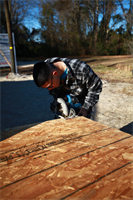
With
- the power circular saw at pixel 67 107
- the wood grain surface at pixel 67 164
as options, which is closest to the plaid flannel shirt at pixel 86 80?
the power circular saw at pixel 67 107

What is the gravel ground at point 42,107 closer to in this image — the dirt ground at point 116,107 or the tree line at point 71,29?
the dirt ground at point 116,107

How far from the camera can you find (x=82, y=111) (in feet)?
7.55

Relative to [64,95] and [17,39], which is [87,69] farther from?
[17,39]

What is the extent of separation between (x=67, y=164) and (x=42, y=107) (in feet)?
13.6

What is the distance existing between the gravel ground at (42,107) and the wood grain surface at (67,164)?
244 cm

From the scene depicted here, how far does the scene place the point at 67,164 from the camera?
4.12 ft

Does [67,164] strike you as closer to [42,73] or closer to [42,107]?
[42,73]

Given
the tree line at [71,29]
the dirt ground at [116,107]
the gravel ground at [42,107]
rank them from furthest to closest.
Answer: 1. the tree line at [71,29]
2. the gravel ground at [42,107]
3. the dirt ground at [116,107]

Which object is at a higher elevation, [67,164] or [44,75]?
[44,75]

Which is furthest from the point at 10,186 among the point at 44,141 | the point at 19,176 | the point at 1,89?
the point at 1,89

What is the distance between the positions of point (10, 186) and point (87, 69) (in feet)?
5.32

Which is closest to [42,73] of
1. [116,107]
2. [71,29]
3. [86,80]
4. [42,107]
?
[86,80]

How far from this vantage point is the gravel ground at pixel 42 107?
4270 millimetres

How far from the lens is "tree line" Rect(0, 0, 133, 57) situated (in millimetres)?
21719
